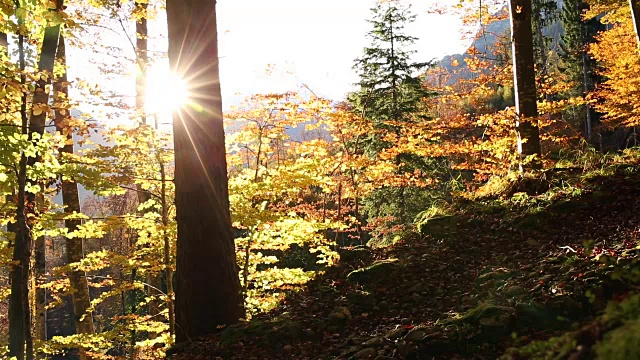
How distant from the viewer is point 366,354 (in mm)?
3096

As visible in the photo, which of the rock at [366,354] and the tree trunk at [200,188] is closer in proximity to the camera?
the rock at [366,354]

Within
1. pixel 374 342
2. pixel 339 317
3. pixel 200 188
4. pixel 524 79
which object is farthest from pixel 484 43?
pixel 374 342

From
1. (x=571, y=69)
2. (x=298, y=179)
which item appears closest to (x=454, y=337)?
(x=298, y=179)

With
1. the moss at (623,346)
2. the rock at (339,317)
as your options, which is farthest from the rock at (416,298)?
the moss at (623,346)

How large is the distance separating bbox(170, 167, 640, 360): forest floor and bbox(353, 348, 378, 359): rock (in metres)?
0.01

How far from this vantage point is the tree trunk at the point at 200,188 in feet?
15.4

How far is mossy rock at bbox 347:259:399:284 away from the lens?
16.1ft

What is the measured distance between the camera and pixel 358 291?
4578mm

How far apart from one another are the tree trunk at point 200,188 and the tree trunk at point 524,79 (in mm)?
5052

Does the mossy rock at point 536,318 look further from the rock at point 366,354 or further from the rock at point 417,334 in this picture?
the rock at point 366,354

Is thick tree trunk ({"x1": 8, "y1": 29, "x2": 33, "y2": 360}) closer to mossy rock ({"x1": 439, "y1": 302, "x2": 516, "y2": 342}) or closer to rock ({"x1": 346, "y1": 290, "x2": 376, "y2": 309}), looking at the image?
rock ({"x1": 346, "y1": 290, "x2": 376, "y2": 309})

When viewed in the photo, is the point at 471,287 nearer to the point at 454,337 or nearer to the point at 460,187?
the point at 454,337

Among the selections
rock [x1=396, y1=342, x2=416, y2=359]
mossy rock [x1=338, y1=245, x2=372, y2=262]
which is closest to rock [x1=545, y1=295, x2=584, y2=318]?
rock [x1=396, y1=342, x2=416, y2=359]

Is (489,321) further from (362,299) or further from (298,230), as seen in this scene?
(298,230)
